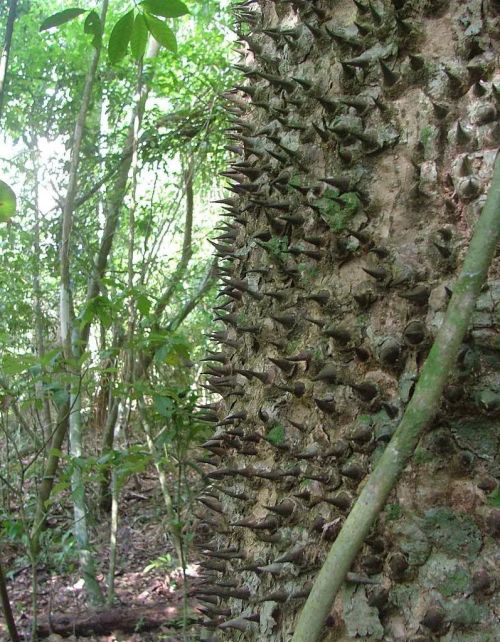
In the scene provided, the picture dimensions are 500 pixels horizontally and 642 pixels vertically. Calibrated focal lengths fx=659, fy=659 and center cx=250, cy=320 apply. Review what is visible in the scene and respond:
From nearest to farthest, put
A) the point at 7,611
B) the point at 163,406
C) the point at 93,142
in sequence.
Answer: the point at 7,611 → the point at 163,406 → the point at 93,142

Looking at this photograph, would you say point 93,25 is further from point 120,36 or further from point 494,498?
point 494,498

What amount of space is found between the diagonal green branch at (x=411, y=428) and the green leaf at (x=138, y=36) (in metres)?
0.90

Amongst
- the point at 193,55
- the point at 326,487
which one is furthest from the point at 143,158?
the point at 326,487

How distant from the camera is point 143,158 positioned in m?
5.45

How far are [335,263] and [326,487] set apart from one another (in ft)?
1.10

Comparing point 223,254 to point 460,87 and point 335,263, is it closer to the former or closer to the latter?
point 335,263

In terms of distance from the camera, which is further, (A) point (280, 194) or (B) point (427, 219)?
(A) point (280, 194)

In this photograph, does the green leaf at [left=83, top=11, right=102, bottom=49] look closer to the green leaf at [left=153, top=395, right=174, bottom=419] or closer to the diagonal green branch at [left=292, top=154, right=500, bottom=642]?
the diagonal green branch at [left=292, top=154, right=500, bottom=642]

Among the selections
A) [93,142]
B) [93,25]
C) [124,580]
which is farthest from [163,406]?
[93,142]

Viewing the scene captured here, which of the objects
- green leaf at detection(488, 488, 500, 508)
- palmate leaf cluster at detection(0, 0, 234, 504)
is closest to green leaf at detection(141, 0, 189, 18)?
green leaf at detection(488, 488, 500, 508)

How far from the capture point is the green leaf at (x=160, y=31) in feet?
4.27

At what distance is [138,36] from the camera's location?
1.35 metres

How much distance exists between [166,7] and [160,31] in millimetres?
126

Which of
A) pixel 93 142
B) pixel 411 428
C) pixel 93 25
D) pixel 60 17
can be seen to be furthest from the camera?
pixel 93 142
